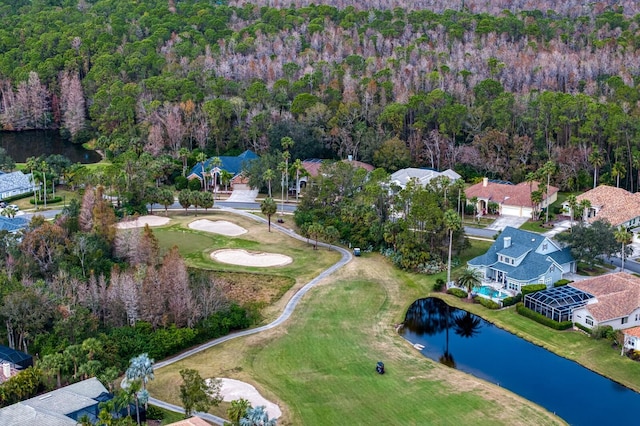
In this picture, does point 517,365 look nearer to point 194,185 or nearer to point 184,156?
point 194,185

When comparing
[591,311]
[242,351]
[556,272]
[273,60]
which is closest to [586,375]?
[591,311]

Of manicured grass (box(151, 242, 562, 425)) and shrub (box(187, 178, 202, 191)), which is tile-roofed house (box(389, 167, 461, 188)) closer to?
shrub (box(187, 178, 202, 191))

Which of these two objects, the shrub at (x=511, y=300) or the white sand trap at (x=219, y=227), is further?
the white sand trap at (x=219, y=227)

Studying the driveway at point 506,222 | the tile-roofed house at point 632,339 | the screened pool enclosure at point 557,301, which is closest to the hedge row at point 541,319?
the screened pool enclosure at point 557,301

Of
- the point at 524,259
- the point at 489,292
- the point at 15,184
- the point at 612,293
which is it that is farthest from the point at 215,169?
the point at 612,293

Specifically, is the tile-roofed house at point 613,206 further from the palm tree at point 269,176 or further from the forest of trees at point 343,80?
the palm tree at point 269,176

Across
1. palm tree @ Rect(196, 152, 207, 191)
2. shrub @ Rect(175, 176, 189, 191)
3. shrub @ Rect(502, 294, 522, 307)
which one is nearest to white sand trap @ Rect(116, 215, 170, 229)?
shrub @ Rect(175, 176, 189, 191)
